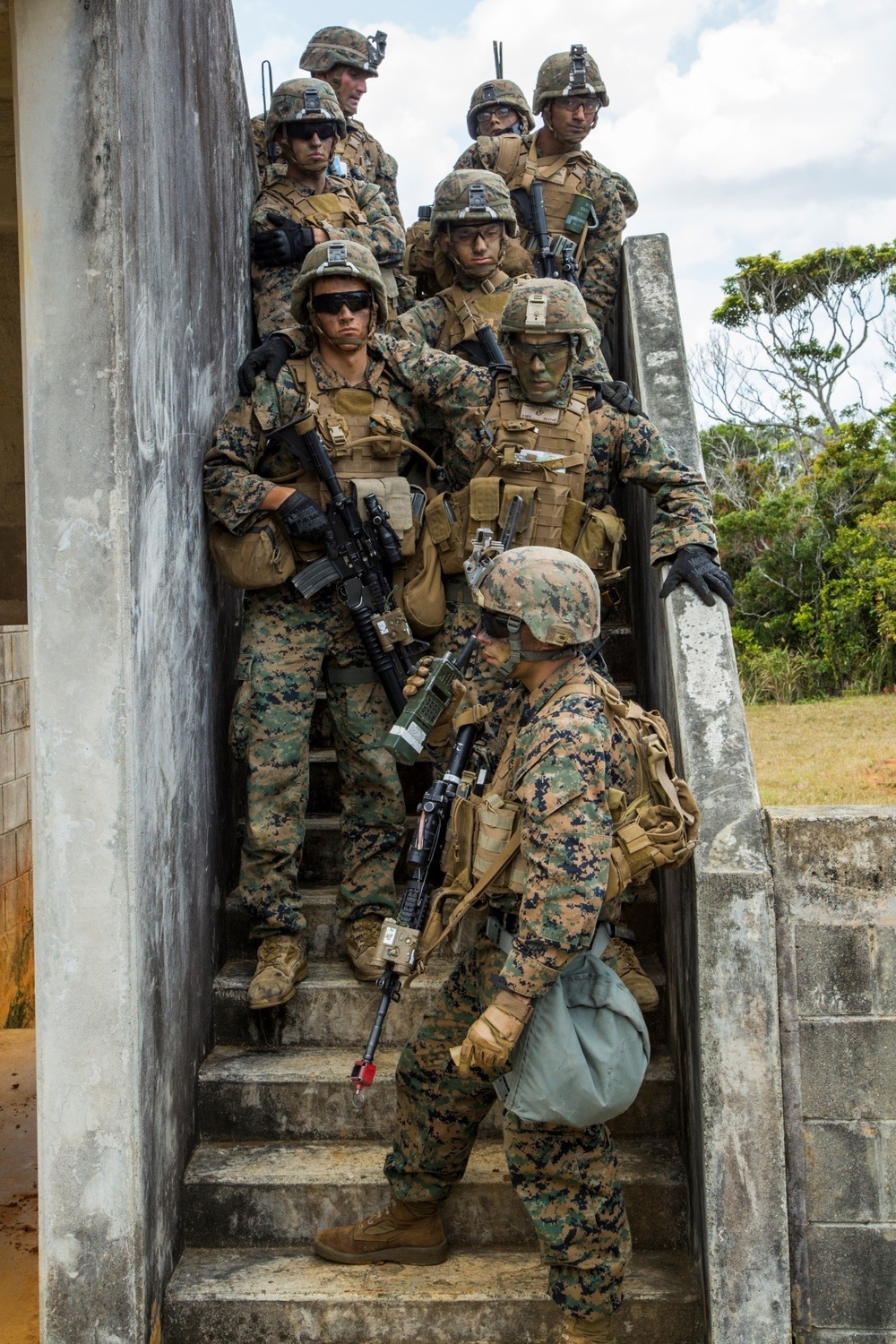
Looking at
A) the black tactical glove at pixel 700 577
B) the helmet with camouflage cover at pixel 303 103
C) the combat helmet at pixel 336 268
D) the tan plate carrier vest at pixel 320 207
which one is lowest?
the black tactical glove at pixel 700 577

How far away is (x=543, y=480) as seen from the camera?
15.0 ft

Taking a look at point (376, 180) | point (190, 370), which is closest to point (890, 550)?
point (376, 180)

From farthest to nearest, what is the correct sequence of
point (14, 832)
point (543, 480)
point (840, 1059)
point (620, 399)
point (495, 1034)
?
point (14, 832)
point (620, 399)
point (543, 480)
point (840, 1059)
point (495, 1034)

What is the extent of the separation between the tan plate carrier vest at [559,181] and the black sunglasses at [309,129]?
1199mm

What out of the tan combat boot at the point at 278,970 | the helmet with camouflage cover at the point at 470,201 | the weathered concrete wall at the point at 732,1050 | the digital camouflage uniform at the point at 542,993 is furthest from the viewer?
the helmet with camouflage cover at the point at 470,201

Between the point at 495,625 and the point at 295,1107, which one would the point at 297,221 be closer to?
the point at 495,625

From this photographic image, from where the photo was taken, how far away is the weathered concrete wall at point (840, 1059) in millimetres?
3600

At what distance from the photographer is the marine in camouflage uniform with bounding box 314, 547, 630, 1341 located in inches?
125

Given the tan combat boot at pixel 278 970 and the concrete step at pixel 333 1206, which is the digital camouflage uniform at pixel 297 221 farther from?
the concrete step at pixel 333 1206

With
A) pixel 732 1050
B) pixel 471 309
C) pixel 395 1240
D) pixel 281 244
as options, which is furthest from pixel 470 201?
pixel 395 1240

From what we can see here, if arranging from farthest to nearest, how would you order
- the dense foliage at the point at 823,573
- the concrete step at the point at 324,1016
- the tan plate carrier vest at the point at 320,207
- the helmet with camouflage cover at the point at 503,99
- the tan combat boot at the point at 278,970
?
the dense foliage at the point at 823,573, the helmet with camouflage cover at the point at 503,99, the tan plate carrier vest at the point at 320,207, the concrete step at the point at 324,1016, the tan combat boot at the point at 278,970

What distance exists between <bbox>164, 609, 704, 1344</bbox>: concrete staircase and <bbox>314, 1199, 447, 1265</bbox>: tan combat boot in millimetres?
34

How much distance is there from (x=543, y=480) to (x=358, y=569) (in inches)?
28.0

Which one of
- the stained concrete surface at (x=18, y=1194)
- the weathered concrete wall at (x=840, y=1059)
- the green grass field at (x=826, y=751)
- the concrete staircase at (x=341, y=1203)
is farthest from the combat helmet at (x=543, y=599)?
the green grass field at (x=826, y=751)
